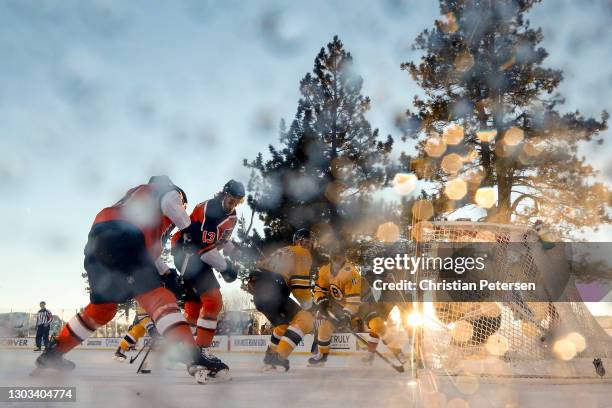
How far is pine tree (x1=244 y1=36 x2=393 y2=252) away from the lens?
24562mm

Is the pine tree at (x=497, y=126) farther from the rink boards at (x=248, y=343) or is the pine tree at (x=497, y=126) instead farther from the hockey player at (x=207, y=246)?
the hockey player at (x=207, y=246)

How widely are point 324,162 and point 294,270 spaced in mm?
18593

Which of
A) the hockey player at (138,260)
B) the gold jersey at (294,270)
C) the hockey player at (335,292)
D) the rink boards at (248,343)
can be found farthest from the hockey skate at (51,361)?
the rink boards at (248,343)

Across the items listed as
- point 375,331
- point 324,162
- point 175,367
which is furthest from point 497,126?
point 175,367

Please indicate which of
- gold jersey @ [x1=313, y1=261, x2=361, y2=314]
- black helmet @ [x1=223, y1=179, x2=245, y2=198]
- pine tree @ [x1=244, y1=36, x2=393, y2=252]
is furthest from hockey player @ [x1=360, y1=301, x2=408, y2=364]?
pine tree @ [x1=244, y1=36, x2=393, y2=252]

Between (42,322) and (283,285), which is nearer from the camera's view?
(283,285)

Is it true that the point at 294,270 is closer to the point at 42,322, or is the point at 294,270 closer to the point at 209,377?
the point at 209,377

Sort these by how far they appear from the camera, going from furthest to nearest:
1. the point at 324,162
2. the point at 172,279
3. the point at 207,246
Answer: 1. the point at 324,162
2. the point at 172,279
3. the point at 207,246

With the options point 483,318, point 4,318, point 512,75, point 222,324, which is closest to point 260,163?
point 222,324

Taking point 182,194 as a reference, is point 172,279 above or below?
below

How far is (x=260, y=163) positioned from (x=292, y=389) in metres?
22.0

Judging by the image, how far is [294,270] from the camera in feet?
23.3

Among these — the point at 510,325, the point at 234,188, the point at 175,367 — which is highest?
the point at 234,188

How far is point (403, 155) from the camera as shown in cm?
2080
